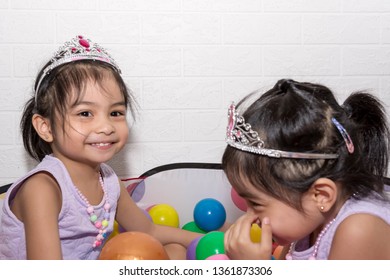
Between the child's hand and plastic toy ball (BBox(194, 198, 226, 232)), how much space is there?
18.9 inches

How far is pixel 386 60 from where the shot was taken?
1.86 metres

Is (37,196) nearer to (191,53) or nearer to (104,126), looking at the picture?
(104,126)

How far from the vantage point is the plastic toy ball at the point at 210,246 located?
1345 mm

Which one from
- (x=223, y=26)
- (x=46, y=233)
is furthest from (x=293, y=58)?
(x=46, y=233)

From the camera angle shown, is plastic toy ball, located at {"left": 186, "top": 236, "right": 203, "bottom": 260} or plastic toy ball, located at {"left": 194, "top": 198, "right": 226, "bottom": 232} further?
plastic toy ball, located at {"left": 194, "top": 198, "right": 226, "bottom": 232}

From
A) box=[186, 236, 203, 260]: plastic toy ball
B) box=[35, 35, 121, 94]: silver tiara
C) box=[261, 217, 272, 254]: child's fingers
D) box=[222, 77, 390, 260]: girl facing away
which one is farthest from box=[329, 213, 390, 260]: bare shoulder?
box=[35, 35, 121, 94]: silver tiara

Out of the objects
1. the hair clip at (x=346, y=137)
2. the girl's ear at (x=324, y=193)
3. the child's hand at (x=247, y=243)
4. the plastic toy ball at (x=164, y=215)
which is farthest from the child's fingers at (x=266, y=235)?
the plastic toy ball at (x=164, y=215)

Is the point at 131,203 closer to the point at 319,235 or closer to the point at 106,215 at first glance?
the point at 106,215

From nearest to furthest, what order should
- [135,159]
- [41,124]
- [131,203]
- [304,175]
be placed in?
[304,175], [41,124], [131,203], [135,159]

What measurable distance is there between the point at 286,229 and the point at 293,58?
2.93 ft

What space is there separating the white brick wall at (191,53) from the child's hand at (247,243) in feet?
2.38

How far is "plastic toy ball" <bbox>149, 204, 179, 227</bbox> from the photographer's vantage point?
5.53ft

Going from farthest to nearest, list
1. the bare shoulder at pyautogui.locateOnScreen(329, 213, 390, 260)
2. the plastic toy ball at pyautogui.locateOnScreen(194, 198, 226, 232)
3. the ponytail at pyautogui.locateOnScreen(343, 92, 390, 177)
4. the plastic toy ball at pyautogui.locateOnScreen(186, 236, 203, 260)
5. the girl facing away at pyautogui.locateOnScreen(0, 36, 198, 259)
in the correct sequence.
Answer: the plastic toy ball at pyautogui.locateOnScreen(194, 198, 226, 232) → the plastic toy ball at pyautogui.locateOnScreen(186, 236, 203, 260) → the girl facing away at pyautogui.locateOnScreen(0, 36, 198, 259) → the ponytail at pyautogui.locateOnScreen(343, 92, 390, 177) → the bare shoulder at pyautogui.locateOnScreen(329, 213, 390, 260)

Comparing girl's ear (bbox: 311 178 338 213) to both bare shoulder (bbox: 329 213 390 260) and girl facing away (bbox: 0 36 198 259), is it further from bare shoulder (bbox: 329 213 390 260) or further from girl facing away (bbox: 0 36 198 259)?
girl facing away (bbox: 0 36 198 259)
